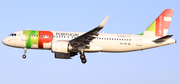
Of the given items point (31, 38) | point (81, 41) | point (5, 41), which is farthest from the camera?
point (5, 41)

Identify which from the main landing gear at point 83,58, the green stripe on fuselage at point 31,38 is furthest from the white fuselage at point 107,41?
the main landing gear at point 83,58

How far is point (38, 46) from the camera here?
5006 centimetres

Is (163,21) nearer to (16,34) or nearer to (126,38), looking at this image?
(126,38)

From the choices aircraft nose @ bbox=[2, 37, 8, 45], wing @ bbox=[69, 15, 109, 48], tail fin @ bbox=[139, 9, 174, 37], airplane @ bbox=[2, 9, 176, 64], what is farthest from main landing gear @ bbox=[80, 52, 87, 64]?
aircraft nose @ bbox=[2, 37, 8, 45]

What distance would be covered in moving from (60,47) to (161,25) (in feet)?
54.3

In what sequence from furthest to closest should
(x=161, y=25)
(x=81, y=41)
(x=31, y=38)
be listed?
(x=161, y=25)
(x=31, y=38)
(x=81, y=41)

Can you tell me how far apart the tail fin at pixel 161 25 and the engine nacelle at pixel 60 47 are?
12781 mm

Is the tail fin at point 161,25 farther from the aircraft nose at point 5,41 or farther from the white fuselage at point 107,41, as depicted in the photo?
the aircraft nose at point 5,41

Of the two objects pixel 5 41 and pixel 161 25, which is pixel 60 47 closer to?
pixel 5 41

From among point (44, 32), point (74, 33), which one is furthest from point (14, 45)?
point (74, 33)

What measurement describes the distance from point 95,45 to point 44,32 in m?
7.44

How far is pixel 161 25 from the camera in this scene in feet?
181

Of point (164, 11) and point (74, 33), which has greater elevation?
point (164, 11)

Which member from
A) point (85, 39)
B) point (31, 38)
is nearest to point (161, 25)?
point (85, 39)
